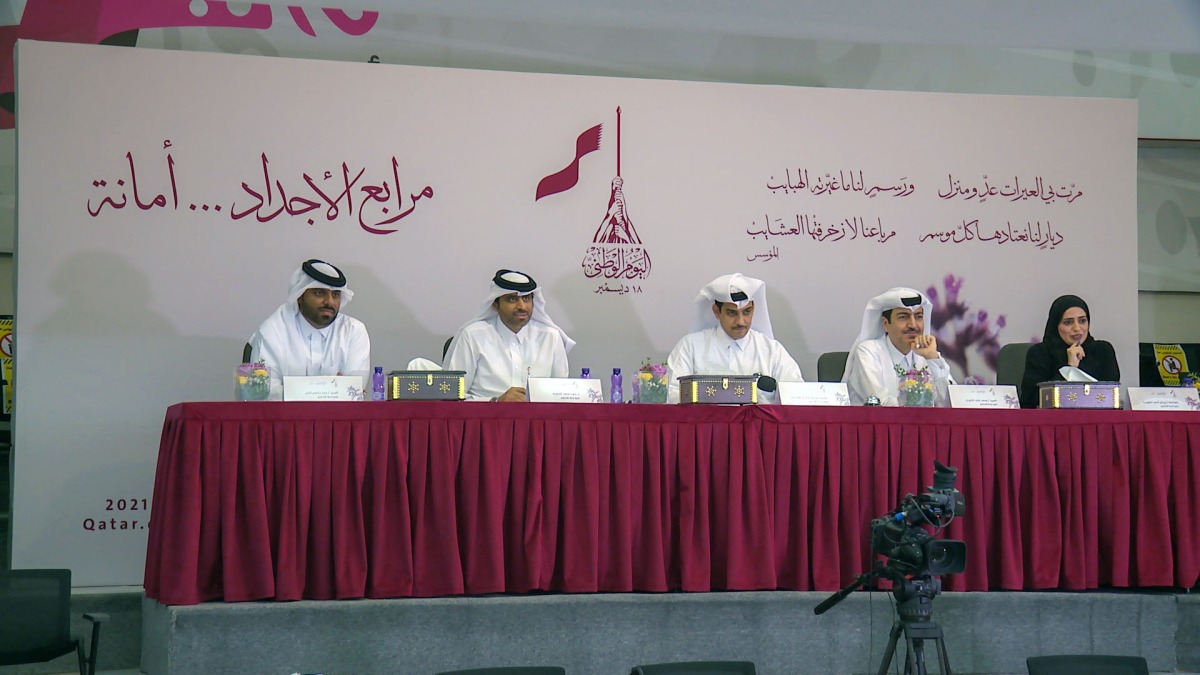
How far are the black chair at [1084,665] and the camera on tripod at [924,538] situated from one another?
1.09 ft

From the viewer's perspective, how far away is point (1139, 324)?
797 centimetres

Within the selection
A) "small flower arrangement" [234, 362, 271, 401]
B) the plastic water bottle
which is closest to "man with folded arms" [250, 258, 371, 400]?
"small flower arrangement" [234, 362, 271, 401]

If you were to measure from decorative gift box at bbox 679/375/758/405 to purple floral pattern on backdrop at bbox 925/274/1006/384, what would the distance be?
289cm

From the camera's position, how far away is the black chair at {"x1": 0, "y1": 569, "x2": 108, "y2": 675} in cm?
430

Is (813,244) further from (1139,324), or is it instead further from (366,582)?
(366,582)

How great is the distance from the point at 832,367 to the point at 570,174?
182 centimetres

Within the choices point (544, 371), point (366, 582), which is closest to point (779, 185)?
point (544, 371)

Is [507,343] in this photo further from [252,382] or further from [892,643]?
[892,643]

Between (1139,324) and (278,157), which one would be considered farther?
(1139,324)

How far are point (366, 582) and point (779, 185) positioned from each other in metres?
3.76

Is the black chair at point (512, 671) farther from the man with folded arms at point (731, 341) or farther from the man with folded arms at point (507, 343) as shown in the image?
the man with folded arms at point (731, 341)

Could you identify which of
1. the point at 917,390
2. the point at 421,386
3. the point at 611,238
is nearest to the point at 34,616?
the point at 421,386

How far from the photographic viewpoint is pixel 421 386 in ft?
13.9

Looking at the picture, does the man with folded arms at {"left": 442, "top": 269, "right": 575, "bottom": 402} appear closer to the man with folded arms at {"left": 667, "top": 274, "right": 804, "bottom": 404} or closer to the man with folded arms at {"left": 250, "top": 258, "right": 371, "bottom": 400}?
the man with folded arms at {"left": 250, "top": 258, "right": 371, "bottom": 400}
